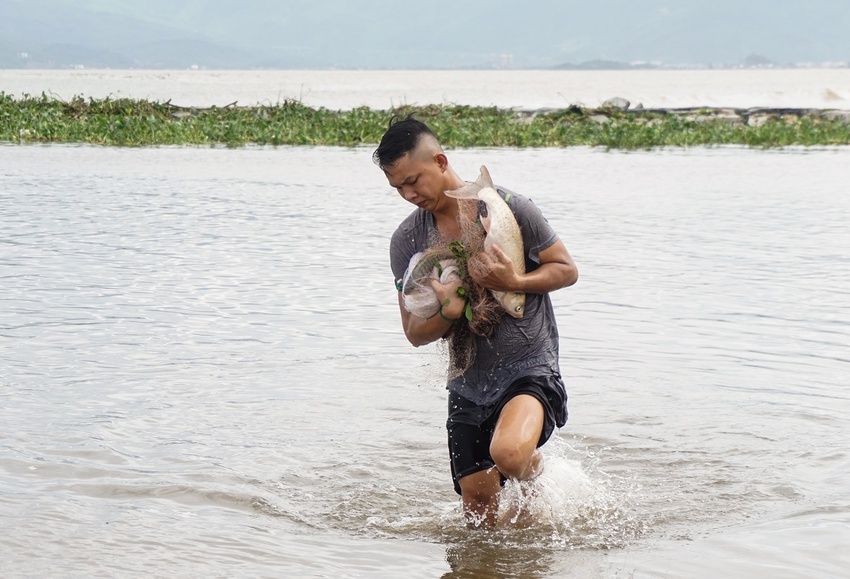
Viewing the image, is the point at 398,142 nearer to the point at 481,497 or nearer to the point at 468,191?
the point at 468,191

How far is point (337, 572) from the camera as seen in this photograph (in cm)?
437

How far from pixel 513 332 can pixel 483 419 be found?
→ 0.37 metres

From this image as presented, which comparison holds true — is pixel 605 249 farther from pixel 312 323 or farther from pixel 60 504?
pixel 60 504

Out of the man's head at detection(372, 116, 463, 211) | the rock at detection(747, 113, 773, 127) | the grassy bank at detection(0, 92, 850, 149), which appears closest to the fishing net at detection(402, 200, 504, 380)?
the man's head at detection(372, 116, 463, 211)

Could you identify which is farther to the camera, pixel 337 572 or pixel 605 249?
pixel 605 249

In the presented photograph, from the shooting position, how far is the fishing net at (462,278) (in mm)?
4250

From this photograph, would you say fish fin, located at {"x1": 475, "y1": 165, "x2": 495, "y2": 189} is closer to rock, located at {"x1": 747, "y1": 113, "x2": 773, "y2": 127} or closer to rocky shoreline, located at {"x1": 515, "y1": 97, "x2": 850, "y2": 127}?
rocky shoreline, located at {"x1": 515, "y1": 97, "x2": 850, "y2": 127}

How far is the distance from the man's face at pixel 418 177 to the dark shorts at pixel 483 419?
0.77 metres

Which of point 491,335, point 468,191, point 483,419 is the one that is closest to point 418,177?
point 468,191

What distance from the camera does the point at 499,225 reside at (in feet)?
13.8

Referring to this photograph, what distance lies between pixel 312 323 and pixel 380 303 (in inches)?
36.4

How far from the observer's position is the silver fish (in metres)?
4.21

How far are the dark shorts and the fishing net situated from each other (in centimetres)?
20

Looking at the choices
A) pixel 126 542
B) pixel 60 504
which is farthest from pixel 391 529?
pixel 60 504
